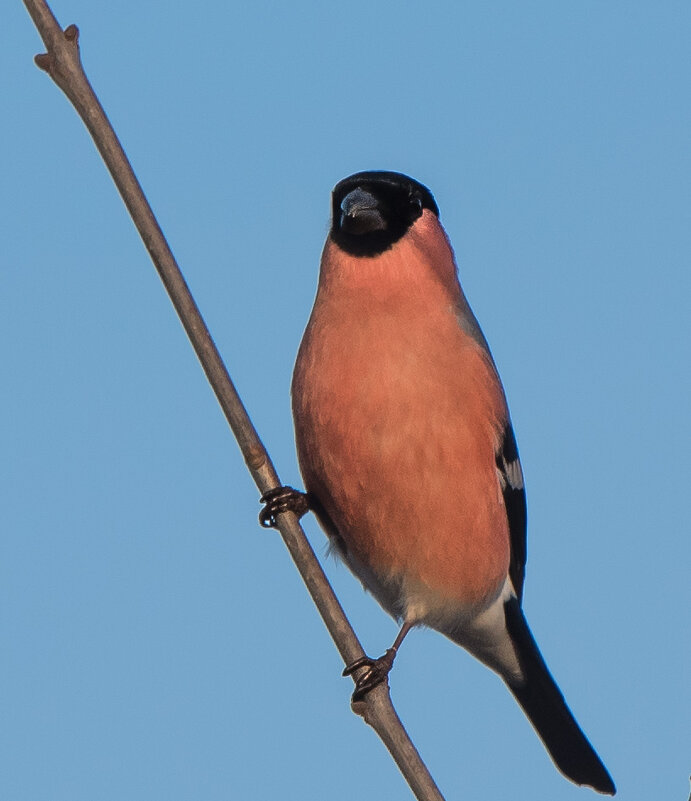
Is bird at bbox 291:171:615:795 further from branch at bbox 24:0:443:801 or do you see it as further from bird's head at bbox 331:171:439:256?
branch at bbox 24:0:443:801

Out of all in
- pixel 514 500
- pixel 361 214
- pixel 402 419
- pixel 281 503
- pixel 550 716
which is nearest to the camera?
pixel 281 503

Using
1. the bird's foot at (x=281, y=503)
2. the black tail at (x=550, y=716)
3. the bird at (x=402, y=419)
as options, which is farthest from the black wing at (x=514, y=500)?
the bird's foot at (x=281, y=503)

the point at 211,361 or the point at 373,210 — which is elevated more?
the point at 373,210

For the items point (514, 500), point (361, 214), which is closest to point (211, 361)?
point (361, 214)

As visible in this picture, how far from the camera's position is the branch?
3.15m

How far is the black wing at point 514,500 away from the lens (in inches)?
214

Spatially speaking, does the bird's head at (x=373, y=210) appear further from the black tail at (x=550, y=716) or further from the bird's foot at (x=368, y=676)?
the black tail at (x=550, y=716)

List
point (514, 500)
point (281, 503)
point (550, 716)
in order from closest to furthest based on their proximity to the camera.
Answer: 1. point (281, 503)
2. point (514, 500)
3. point (550, 716)

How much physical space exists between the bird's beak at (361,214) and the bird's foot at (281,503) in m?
1.14

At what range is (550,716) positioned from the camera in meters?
6.44

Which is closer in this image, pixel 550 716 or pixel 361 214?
pixel 361 214

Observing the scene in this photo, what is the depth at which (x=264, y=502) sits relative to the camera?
→ 14.9 ft

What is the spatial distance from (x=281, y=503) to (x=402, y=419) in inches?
26.3

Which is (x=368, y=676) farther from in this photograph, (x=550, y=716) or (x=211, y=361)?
(x=550, y=716)
